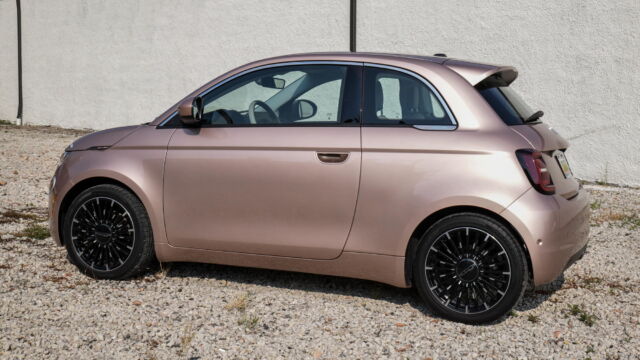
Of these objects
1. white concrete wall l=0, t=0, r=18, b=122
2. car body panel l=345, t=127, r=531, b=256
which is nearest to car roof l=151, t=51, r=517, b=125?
car body panel l=345, t=127, r=531, b=256

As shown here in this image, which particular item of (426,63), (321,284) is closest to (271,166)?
(321,284)

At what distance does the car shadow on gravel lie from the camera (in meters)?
5.07

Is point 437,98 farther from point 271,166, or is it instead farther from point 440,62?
point 271,166

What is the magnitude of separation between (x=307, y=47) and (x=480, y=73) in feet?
26.5

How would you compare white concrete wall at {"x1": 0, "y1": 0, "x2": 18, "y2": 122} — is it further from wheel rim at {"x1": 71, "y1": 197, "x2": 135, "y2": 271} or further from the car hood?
wheel rim at {"x1": 71, "y1": 197, "x2": 135, "y2": 271}

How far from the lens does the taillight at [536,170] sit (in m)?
4.31

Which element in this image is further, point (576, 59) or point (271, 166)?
point (576, 59)

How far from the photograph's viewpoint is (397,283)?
4.70 meters

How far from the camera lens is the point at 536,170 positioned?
4.32 meters

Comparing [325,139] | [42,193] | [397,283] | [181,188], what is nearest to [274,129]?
[325,139]

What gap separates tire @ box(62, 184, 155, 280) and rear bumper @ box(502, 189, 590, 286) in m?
2.65

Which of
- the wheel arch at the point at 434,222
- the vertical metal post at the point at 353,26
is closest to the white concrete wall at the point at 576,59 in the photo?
the vertical metal post at the point at 353,26

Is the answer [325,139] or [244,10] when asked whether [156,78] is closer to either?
[244,10]

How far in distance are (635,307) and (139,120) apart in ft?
38.7
